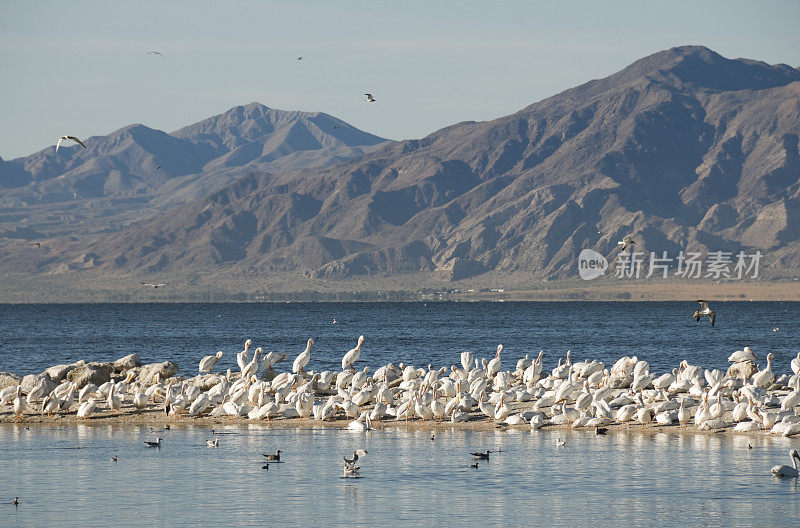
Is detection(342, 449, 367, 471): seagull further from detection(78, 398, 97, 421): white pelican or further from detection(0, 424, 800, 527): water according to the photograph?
detection(78, 398, 97, 421): white pelican

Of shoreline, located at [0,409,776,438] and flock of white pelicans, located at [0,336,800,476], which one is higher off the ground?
flock of white pelicans, located at [0,336,800,476]

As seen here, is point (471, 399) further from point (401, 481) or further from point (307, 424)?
point (401, 481)

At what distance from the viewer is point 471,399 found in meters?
34.1

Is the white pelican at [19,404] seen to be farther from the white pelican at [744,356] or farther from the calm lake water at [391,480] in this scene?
the white pelican at [744,356]

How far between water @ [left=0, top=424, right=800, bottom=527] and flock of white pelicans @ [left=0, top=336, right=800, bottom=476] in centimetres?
126

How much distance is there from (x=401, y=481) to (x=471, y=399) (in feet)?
31.0

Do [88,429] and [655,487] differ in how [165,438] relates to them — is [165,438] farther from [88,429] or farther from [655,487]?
[655,487]

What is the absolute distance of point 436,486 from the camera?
2441 cm

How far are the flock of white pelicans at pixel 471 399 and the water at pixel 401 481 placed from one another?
1.26 m

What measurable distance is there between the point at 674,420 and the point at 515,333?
77.1 metres

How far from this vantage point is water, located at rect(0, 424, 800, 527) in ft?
70.8

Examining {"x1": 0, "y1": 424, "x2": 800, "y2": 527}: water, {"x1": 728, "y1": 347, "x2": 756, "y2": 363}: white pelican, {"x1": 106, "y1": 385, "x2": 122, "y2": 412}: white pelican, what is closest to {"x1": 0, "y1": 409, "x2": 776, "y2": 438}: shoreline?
{"x1": 106, "y1": 385, "x2": 122, "y2": 412}: white pelican

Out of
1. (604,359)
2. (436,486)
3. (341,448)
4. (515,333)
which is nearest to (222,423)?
(341,448)

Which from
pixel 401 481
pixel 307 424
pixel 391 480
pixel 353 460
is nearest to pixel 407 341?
pixel 307 424
